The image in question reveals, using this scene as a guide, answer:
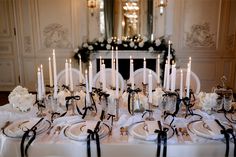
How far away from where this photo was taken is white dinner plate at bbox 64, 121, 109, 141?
1353mm

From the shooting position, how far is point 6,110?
188cm

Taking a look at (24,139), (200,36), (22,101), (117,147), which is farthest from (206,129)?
(200,36)

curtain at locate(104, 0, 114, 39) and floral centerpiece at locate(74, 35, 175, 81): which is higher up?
curtain at locate(104, 0, 114, 39)

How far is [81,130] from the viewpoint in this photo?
56.9 inches

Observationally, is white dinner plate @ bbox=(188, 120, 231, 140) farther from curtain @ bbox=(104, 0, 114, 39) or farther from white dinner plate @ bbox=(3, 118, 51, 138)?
curtain @ bbox=(104, 0, 114, 39)

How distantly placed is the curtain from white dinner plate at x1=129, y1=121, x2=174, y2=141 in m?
3.11

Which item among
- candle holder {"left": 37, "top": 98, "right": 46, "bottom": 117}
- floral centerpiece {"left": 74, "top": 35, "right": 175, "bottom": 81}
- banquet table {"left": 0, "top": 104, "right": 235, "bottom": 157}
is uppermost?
floral centerpiece {"left": 74, "top": 35, "right": 175, "bottom": 81}

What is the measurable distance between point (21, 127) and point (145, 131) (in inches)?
30.6

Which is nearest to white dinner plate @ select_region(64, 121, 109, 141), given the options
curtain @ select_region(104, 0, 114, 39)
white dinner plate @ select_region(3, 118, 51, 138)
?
white dinner plate @ select_region(3, 118, 51, 138)

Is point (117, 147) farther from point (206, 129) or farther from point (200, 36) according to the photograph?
point (200, 36)

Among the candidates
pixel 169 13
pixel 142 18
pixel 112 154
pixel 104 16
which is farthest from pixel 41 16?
pixel 112 154

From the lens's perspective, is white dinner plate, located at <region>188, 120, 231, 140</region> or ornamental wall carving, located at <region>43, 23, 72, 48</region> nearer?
white dinner plate, located at <region>188, 120, 231, 140</region>

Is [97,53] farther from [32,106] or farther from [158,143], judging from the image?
[158,143]

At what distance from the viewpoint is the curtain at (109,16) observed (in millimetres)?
4344
